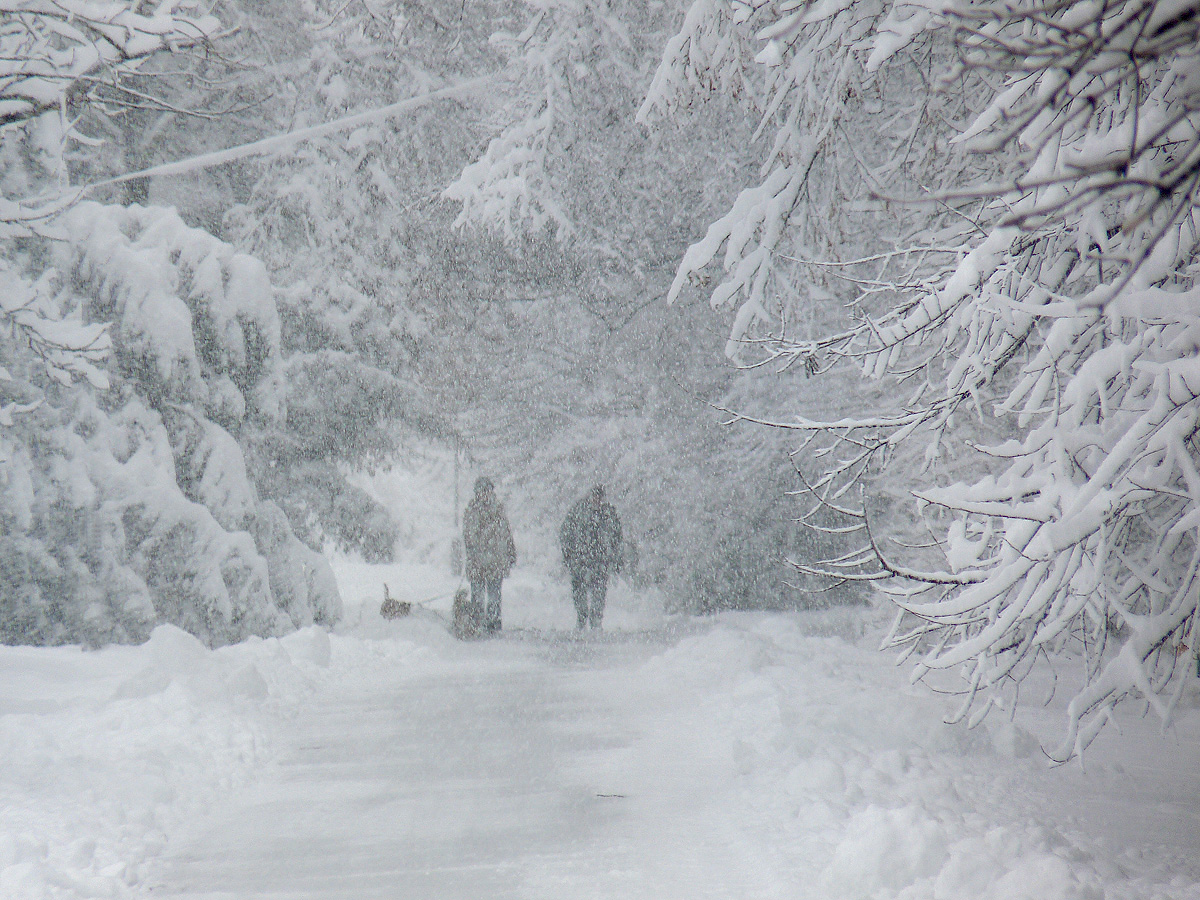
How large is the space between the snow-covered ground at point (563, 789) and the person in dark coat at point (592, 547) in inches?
194

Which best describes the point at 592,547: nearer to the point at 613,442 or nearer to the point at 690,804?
the point at 613,442

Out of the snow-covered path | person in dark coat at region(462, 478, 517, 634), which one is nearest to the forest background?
the snow-covered path

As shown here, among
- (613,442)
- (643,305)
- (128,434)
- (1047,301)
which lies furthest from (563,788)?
(613,442)

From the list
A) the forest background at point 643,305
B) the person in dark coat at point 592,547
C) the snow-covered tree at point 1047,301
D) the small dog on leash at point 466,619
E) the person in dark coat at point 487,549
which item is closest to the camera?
the snow-covered tree at point 1047,301

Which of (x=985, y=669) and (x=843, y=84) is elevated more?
(x=843, y=84)

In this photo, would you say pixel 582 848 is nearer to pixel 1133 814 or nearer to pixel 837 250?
pixel 1133 814

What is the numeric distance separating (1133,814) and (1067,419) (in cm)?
277

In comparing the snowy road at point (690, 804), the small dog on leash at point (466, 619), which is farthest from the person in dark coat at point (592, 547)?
Result: the snowy road at point (690, 804)

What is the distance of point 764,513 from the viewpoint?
54.0ft

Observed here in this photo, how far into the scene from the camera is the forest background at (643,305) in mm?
3762

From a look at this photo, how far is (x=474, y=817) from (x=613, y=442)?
42.4 feet

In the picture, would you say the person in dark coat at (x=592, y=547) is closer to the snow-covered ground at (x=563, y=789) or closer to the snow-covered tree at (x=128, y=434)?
the snow-covered tree at (x=128, y=434)

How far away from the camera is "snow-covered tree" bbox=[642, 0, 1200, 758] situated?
2.54m

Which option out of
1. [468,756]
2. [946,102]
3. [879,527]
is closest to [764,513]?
[879,527]
